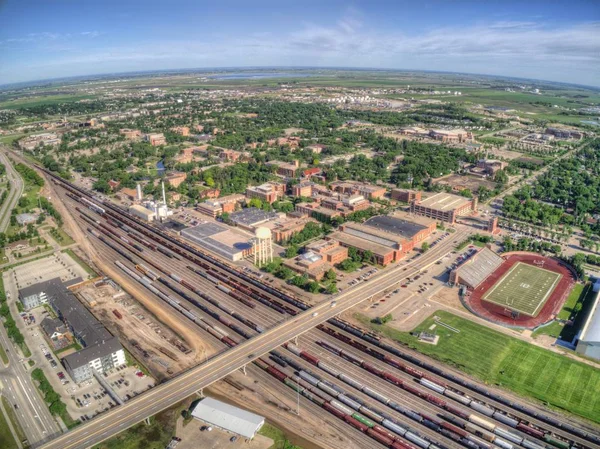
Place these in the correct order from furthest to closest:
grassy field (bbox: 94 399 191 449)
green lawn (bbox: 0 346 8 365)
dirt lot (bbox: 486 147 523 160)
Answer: dirt lot (bbox: 486 147 523 160), green lawn (bbox: 0 346 8 365), grassy field (bbox: 94 399 191 449)

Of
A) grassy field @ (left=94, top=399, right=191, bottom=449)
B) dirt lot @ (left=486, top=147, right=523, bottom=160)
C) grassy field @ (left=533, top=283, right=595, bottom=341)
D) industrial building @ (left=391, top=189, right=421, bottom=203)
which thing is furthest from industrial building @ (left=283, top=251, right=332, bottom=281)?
dirt lot @ (left=486, top=147, right=523, bottom=160)

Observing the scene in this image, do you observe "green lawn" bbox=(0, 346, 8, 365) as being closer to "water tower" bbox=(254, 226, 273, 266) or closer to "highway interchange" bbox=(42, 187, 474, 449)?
"highway interchange" bbox=(42, 187, 474, 449)

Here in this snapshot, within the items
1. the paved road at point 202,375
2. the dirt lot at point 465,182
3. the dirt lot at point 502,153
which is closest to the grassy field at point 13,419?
the paved road at point 202,375

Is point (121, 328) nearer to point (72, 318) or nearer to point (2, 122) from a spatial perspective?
point (72, 318)

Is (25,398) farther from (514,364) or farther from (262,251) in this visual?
(514,364)

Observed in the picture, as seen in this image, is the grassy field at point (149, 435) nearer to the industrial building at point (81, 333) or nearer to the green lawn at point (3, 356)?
the industrial building at point (81, 333)
